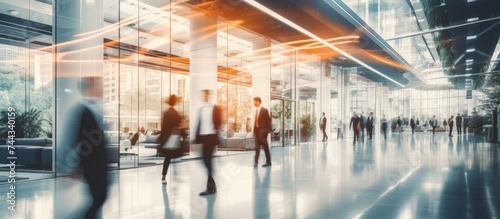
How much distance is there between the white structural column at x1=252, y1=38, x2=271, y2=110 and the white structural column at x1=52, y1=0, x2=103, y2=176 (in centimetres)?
847

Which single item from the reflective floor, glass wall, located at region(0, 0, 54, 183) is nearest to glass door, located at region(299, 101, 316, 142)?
the reflective floor

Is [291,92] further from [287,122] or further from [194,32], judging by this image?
[194,32]

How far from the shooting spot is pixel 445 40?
61.1ft

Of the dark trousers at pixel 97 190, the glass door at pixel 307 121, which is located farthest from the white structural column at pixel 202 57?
the glass door at pixel 307 121

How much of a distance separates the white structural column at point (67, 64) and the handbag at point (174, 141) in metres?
2.76

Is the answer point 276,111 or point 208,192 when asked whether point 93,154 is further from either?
point 276,111

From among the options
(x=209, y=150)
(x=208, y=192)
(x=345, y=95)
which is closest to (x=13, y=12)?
(x=209, y=150)

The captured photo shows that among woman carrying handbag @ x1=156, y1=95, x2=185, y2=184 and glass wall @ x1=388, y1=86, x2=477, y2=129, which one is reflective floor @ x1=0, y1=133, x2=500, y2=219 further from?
glass wall @ x1=388, y1=86, x2=477, y2=129

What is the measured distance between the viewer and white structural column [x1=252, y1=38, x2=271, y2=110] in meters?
15.2

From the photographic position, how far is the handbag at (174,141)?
234 inches

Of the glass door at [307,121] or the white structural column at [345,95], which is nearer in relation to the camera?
the glass door at [307,121]

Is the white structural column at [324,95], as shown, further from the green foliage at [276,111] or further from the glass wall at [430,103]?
the glass wall at [430,103]

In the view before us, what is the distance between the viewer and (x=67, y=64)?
7.54 meters

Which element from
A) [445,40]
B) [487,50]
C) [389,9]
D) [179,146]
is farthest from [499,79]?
[179,146]
